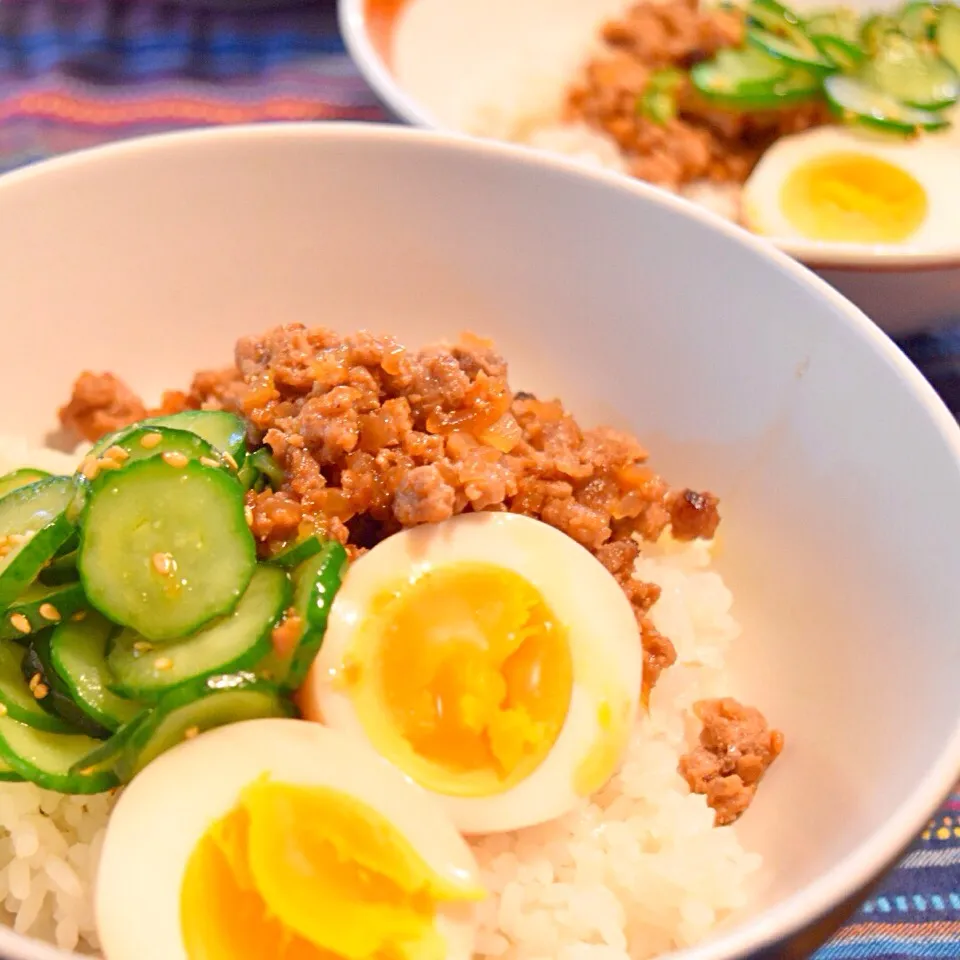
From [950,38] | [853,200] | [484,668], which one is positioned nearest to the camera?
[484,668]

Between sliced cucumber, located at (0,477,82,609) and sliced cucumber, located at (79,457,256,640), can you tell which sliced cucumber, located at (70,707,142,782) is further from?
sliced cucumber, located at (0,477,82,609)

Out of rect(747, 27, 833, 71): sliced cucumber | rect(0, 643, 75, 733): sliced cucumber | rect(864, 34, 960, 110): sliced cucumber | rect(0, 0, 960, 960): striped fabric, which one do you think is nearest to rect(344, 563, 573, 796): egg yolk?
rect(0, 643, 75, 733): sliced cucumber

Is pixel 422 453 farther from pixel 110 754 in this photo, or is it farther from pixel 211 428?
pixel 110 754

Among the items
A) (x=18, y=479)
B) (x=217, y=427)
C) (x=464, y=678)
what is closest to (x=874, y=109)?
(x=217, y=427)

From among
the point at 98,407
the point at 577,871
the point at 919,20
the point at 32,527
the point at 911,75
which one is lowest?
the point at 577,871

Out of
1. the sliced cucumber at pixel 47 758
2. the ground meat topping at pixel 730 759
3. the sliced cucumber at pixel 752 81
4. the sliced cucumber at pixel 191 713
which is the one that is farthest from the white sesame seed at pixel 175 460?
the sliced cucumber at pixel 752 81

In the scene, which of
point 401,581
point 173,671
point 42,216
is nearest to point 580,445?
point 401,581

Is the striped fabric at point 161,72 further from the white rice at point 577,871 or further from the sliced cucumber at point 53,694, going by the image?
the sliced cucumber at point 53,694
